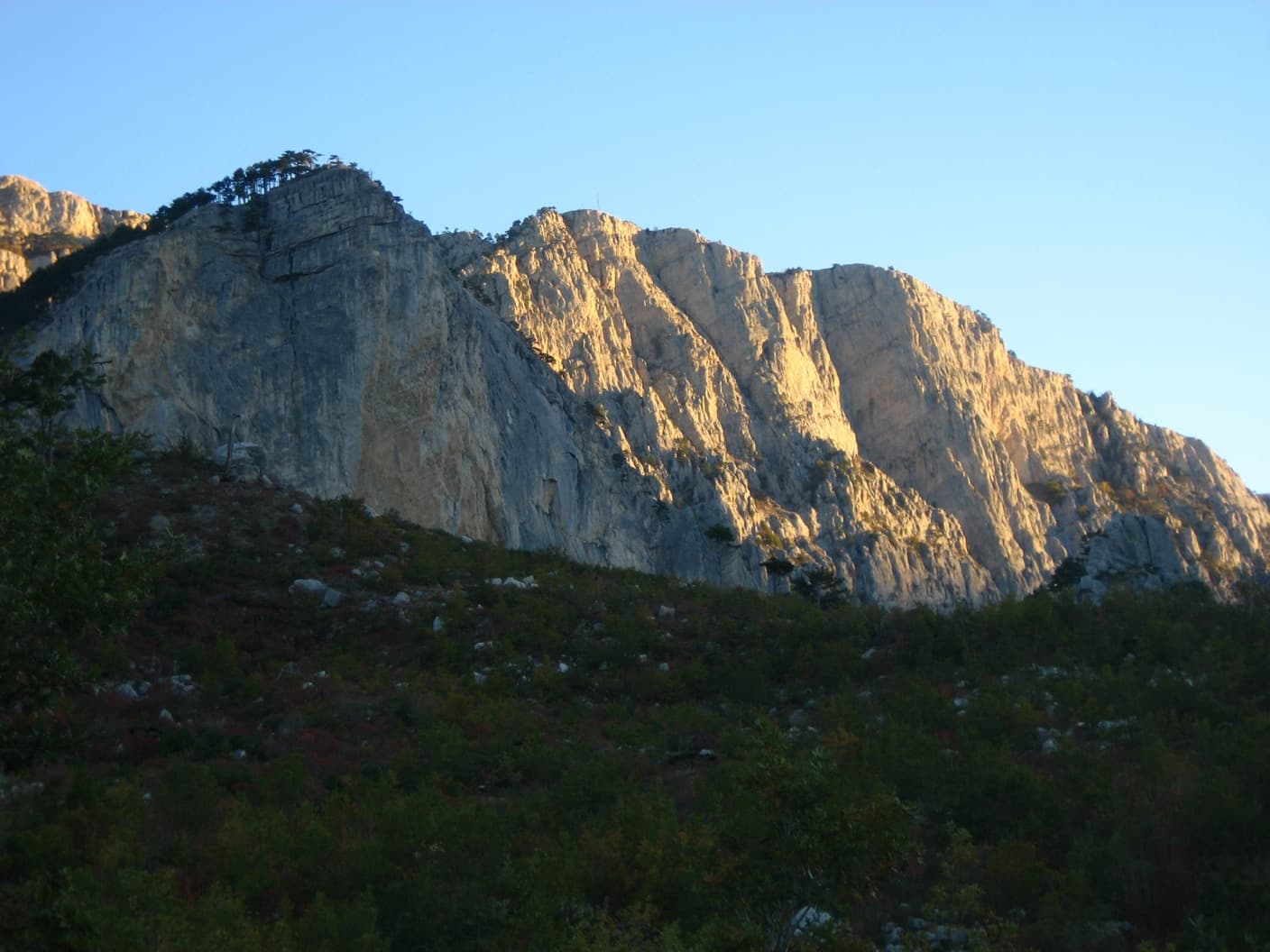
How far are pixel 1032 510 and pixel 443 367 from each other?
2174 inches

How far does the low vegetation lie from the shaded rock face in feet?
50.5

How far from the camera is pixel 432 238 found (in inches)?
2213

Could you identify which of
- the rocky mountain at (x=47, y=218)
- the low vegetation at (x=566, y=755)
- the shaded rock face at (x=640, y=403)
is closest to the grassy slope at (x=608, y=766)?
the low vegetation at (x=566, y=755)

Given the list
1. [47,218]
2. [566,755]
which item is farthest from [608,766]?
[47,218]

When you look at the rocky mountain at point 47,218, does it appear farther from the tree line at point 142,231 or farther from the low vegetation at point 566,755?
the low vegetation at point 566,755

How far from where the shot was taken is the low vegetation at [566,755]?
467 inches

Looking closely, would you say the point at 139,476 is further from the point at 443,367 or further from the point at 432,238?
the point at 432,238

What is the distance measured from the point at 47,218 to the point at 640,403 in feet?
216

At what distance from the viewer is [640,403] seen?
250 ft

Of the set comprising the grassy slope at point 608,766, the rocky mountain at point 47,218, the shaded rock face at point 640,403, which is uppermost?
the rocky mountain at point 47,218

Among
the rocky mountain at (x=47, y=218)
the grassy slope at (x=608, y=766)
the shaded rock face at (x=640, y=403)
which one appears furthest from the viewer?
the rocky mountain at (x=47, y=218)

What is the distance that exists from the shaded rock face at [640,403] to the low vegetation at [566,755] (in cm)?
1540

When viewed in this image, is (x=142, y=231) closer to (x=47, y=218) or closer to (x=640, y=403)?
(x=640, y=403)

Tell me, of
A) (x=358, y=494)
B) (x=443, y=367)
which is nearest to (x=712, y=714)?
(x=358, y=494)
